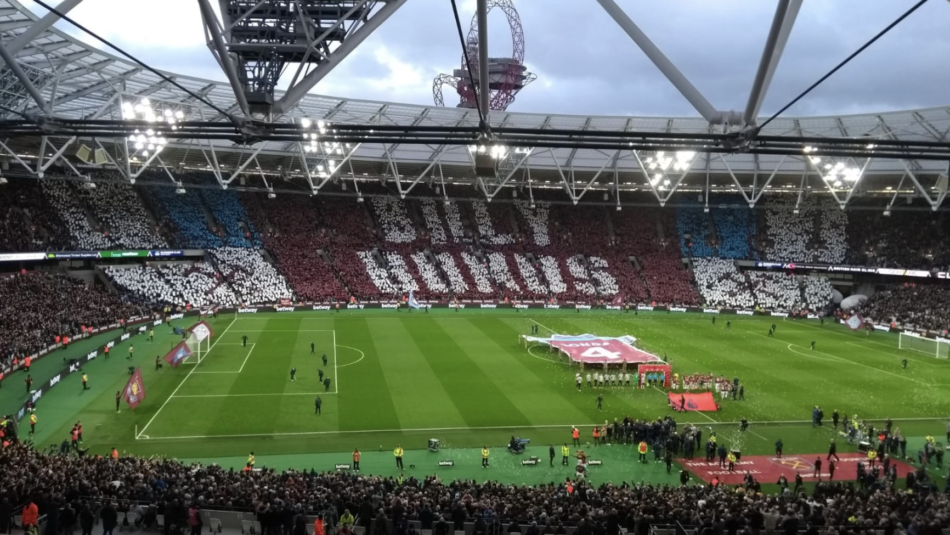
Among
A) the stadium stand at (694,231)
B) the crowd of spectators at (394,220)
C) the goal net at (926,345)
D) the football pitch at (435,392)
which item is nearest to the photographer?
the football pitch at (435,392)

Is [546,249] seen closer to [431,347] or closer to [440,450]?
[431,347]

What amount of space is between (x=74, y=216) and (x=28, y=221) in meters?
3.85

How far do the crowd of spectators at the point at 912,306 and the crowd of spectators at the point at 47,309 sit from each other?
2416 inches

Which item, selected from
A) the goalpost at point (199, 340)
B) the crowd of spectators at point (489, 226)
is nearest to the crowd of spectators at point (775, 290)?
the crowd of spectators at point (489, 226)

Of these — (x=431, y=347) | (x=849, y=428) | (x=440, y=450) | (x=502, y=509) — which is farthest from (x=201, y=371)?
(x=849, y=428)

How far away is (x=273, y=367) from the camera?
36.8m

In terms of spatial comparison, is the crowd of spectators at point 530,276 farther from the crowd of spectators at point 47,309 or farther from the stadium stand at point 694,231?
the crowd of spectators at point 47,309

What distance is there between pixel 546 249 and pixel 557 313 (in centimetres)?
1458

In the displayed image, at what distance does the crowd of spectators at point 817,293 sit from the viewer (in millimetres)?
65125

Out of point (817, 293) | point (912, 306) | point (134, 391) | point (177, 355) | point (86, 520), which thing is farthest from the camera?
point (817, 293)

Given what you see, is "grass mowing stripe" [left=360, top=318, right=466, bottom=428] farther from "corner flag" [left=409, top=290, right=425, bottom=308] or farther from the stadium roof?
the stadium roof

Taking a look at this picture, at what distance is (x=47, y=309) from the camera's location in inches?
1677

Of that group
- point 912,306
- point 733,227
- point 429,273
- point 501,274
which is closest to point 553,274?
point 501,274

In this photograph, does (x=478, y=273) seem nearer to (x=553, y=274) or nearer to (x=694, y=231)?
(x=553, y=274)
